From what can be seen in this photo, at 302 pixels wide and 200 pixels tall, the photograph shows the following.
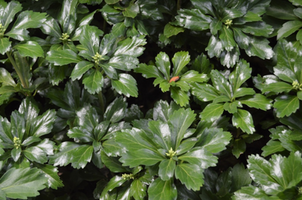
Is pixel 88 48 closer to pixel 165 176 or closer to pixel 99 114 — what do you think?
pixel 99 114

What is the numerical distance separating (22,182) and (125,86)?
0.76 m

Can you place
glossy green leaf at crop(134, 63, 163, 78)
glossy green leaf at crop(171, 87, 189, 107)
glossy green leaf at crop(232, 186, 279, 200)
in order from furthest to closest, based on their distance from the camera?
glossy green leaf at crop(134, 63, 163, 78), glossy green leaf at crop(171, 87, 189, 107), glossy green leaf at crop(232, 186, 279, 200)

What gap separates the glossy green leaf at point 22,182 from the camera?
1.53m

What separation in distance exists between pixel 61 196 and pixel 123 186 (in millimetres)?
524

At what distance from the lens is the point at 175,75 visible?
79.9 inches

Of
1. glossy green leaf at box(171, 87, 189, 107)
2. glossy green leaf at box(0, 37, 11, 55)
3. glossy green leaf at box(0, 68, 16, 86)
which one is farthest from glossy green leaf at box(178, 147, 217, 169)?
glossy green leaf at box(0, 68, 16, 86)

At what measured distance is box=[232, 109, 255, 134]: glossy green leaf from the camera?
1.74 meters

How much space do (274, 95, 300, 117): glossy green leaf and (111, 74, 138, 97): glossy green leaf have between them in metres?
0.84

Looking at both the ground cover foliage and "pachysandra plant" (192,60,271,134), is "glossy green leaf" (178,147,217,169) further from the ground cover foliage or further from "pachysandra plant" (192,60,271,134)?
"pachysandra plant" (192,60,271,134)

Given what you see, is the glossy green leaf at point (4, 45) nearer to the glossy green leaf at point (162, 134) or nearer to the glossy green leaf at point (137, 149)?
the glossy green leaf at point (137, 149)

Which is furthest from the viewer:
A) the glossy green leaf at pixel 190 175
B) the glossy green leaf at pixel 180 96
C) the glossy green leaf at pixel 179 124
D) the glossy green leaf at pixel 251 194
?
the glossy green leaf at pixel 180 96

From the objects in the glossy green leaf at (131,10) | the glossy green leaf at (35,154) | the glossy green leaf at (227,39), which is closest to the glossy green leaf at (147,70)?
the glossy green leaf at (131,10)

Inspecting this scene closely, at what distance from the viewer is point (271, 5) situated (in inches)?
83.8

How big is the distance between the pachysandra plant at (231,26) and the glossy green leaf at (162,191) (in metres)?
0.88
